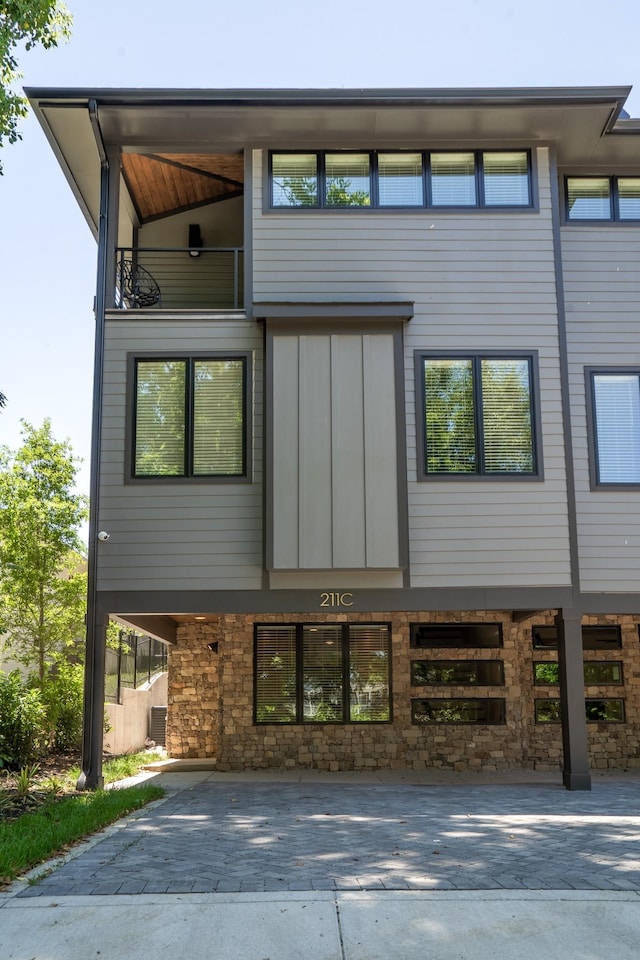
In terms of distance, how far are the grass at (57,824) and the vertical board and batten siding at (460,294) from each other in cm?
452

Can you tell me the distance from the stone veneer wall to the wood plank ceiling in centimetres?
634

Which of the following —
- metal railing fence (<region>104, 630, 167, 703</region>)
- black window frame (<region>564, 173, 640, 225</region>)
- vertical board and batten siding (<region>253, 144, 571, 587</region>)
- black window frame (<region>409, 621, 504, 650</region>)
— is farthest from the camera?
metal railing fence (<region>104, 630, 167, 703</region>)

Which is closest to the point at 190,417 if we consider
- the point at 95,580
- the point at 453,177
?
the point at 95,580

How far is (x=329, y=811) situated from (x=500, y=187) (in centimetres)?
805

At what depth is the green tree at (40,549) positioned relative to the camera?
1416 cm

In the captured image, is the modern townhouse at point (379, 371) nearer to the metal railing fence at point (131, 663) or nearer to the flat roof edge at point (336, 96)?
the flat roof edge at point (336, 96)

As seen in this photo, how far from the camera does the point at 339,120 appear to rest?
37.3ft

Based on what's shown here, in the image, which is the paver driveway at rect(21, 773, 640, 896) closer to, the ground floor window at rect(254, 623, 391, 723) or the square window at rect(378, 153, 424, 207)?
the ground floor window at rect(254, 623, 391, 723)

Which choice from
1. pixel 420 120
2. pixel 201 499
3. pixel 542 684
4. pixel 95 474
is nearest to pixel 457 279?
pixel 420 120

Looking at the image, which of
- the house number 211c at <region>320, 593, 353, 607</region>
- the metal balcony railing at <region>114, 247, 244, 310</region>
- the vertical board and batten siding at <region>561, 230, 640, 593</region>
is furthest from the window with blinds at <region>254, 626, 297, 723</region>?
the metal balcony railing at <region>114, 247, 244, 310</region>

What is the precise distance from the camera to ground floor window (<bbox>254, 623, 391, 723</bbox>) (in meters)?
12.9

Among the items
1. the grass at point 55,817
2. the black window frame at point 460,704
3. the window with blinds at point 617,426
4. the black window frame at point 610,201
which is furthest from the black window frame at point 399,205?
the grass at point 55,817

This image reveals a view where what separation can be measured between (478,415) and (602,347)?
2.02 m

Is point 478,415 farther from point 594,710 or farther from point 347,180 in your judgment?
point 594,710
